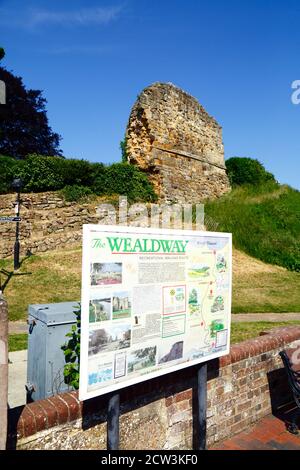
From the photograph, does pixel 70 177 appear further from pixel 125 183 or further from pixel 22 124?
pixel 22 124

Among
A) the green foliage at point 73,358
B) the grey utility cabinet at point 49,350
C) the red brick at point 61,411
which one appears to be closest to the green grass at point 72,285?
the grey utility cabinet at point 49,350

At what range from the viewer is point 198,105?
22.3 metres

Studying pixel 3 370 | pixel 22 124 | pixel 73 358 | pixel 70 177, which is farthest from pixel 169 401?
pixel 22 124

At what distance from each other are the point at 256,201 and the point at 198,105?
7009 millimetres

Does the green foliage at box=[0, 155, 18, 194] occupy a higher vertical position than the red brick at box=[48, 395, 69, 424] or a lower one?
higher

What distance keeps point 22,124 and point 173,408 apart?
2731 centimetres

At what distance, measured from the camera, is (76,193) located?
1441 centimetres

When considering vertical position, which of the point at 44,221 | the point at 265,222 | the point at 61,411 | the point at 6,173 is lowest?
the point at 61,411

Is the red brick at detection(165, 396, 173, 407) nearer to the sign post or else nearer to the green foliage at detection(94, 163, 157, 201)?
the sign post

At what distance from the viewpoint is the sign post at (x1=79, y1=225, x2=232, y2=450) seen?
238 cm

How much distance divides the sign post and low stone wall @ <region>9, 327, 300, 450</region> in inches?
6.9

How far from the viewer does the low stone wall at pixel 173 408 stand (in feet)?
8.35

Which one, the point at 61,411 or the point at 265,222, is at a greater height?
the point at 265,222

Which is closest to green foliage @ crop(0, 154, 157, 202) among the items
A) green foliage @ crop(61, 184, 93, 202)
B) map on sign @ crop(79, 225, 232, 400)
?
green foliage @ crop(61, 184, 93, 202)
